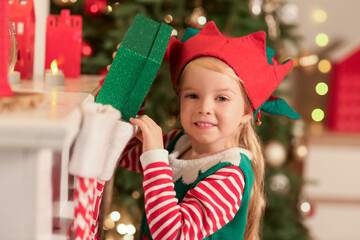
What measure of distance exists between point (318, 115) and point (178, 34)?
1325 millimetres

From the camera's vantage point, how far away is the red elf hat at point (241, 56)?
3.53 feet

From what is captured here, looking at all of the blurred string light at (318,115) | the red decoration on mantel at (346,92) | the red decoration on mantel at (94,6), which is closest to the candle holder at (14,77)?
the red decoration on mantel at (94,6)

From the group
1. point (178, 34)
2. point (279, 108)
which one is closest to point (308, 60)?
point (178, 34)

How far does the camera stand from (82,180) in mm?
758

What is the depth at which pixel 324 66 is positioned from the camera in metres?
2.96

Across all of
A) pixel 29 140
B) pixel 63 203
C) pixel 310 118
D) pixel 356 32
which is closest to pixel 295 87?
pixel 310 118

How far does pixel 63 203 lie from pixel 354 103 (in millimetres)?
2252

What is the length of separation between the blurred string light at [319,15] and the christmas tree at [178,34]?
75 cm

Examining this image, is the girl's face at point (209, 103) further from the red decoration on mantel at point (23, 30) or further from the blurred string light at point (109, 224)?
the blurred string light at point (109, 224)

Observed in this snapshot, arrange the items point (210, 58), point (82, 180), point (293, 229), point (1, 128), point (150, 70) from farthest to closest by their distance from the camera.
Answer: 1. point (293, 229)
2. point (210, 58)
3. point (150, 70)
4. point (82, 180)
5. point (1, 128)

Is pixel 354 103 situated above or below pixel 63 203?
below

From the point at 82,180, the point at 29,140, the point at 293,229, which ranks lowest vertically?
the point at 293,229

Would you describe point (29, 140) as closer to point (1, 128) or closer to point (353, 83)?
point (1, 128)

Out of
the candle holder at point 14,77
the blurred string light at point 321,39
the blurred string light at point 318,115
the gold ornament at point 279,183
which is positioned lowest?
the gold ornament at point 279,183
